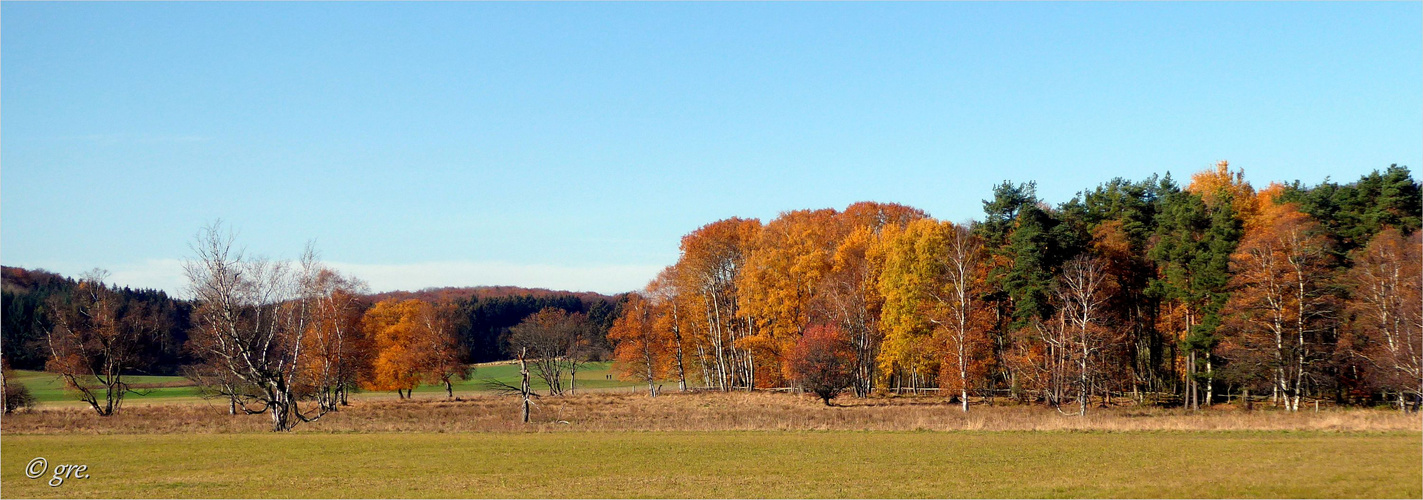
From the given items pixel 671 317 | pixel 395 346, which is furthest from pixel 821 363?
pixel 395 346

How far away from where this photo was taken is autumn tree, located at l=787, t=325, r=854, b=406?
5912 centimetres

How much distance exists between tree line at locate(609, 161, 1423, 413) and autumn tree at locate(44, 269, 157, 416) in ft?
110

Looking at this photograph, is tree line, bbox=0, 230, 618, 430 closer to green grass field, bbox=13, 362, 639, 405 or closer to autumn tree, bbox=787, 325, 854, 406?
green grass field, bbox=13, 362, 639, 405

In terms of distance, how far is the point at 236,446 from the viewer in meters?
32.0


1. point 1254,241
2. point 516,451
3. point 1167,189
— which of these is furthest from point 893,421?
point 1167,189

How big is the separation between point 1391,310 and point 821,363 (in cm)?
2873

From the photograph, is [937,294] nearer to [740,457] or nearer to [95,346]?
[740,457]

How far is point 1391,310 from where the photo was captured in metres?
44.3

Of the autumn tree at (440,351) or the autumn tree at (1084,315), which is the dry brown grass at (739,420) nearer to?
the autumn tree at (1084,315)

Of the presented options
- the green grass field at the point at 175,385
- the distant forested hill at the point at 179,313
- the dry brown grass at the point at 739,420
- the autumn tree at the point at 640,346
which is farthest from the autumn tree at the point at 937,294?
the distant forested hill at the point at 179,313

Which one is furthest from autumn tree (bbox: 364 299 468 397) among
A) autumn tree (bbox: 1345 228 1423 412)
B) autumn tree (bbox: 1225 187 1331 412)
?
autumn tree (bbox: 1345 228 1423 412)

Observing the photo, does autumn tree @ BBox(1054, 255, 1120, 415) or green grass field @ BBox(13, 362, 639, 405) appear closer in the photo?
autumn tree @ BBox(1054, 255, 1120, 415)

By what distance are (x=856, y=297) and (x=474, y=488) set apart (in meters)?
47.8

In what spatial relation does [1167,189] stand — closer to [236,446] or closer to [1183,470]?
[1183,470]
